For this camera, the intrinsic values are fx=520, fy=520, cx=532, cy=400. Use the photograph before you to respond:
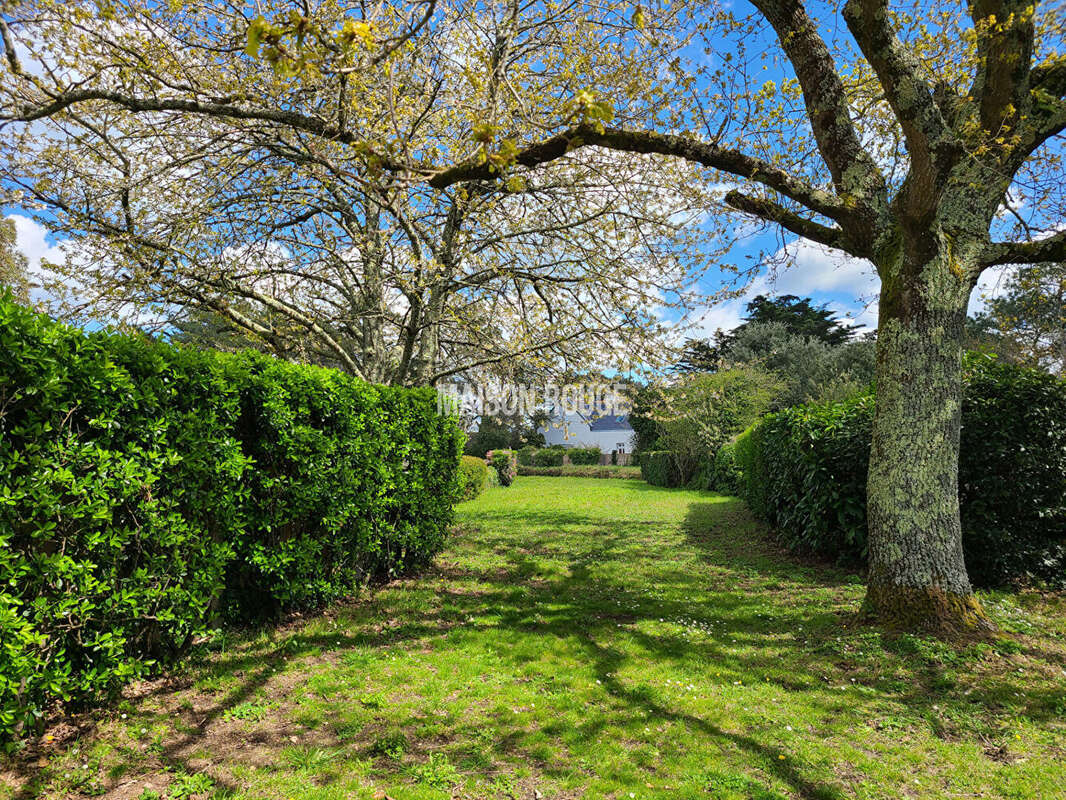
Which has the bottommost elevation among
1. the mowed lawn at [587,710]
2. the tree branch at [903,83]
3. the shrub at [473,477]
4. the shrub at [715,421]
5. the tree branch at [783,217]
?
the mowed lawn at [587,710]

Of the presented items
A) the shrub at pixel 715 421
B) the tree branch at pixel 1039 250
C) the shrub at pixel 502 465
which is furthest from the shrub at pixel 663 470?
the tree branch at pixel 1039 250

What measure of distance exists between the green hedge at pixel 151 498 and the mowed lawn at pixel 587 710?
0.43m

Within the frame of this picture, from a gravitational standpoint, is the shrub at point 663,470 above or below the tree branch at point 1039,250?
below

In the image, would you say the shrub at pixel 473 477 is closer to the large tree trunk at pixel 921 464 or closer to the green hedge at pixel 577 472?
the large tree trunk at pixel 921 464

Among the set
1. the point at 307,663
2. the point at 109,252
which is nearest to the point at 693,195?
the point at 307,663

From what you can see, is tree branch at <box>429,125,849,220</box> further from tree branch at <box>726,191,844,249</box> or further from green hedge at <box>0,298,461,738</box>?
green hedge at <box>0,298,461,738</box>

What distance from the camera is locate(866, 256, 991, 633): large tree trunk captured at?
15.2 feet

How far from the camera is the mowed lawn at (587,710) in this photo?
2818mm

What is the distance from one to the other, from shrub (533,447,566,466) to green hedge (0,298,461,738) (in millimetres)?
28180

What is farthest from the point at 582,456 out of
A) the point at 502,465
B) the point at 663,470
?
the point at 502,465

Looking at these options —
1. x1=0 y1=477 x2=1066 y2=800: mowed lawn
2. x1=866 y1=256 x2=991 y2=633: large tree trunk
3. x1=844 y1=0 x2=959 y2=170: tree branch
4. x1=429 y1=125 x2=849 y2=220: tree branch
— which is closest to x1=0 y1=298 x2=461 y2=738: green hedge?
x1=0 y1=477 x2=1066 y2=800: mowed lawn

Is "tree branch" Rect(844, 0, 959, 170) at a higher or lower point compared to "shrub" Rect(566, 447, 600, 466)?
higher

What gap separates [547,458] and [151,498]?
30890 millimetres

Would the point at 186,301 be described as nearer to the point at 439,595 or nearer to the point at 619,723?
the point at 439,595
